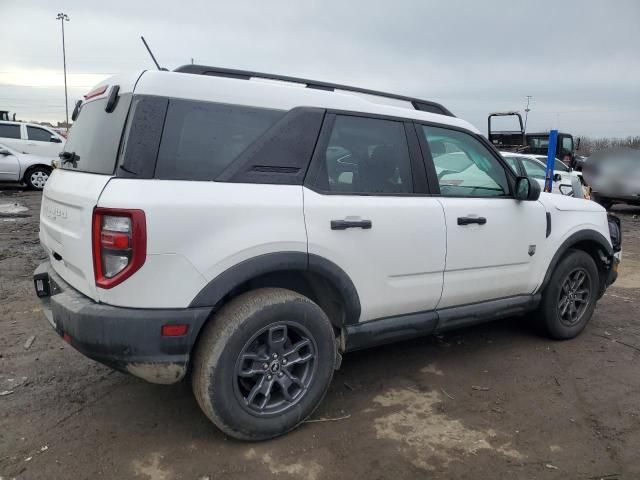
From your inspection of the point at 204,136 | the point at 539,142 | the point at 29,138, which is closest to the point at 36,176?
the point at 29,138

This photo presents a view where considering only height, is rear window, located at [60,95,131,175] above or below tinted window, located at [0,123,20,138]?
below

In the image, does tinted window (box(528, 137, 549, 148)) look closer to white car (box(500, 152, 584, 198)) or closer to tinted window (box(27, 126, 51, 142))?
white car (box(500, 152, 584, 198))

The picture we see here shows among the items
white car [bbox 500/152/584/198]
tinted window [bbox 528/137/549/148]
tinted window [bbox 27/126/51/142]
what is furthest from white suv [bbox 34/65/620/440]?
tinted window [bbox 528/137/549/148]

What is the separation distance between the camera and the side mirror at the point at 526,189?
379 centimetres

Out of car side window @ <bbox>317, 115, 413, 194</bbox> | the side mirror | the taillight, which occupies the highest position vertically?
car side window @ <bbox>317, 115, 413, 194</bbox>

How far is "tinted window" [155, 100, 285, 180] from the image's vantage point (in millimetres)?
2506

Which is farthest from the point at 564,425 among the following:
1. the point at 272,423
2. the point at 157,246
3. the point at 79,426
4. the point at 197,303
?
the point at 79,426

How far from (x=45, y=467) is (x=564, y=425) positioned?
2.91 m

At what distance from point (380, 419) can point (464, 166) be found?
1.89 m

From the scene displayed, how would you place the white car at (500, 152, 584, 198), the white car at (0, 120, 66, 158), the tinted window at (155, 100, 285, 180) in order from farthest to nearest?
the white car at (0, 120, 66, 158)
the white car at (500, 152, 584, 198)
the tinted window at (155, 100, 285, 180)

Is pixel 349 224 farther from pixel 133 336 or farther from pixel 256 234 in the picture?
pixel 133 336

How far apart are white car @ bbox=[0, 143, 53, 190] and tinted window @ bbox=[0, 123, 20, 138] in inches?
29.8

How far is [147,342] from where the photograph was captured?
242cm

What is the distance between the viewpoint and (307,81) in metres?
3.19
